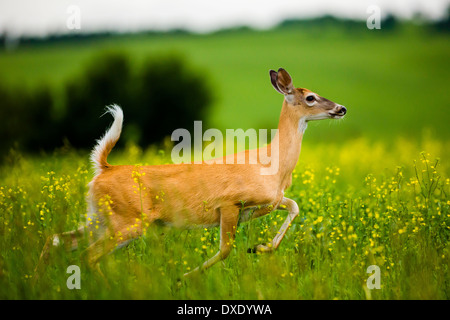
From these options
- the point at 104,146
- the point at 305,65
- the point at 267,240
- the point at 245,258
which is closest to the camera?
the point at 245,258

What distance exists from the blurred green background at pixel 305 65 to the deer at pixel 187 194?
64.6 feet

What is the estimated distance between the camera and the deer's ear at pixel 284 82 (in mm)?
6160

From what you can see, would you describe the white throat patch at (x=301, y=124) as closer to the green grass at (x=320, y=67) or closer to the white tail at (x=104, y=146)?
the white tail at (x=104, y=146)

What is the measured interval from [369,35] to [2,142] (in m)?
46.5

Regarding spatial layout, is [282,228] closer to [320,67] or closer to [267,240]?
[267,240]

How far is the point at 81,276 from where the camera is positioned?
4672 mm

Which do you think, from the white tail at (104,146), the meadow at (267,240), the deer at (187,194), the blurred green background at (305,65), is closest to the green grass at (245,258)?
the meadow at (267,240)

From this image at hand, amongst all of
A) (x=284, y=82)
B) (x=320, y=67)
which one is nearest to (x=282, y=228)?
(x=284, y=82)

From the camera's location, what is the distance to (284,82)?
6.22 metres

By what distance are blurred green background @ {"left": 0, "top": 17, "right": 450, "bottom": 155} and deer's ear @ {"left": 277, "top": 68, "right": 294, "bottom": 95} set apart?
19.3 meters

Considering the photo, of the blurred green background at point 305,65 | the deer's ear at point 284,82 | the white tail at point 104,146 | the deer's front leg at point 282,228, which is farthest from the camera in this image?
the blurred green background at point 305,65

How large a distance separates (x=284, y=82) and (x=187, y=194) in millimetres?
1766

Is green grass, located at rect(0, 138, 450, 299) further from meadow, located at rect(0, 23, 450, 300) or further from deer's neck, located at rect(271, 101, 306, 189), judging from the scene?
deer's neck, located at rect(271, 101, 306, 189)
